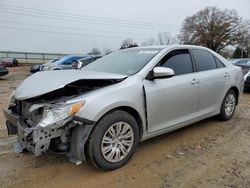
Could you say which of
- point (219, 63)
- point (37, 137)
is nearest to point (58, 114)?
point (37, 137)

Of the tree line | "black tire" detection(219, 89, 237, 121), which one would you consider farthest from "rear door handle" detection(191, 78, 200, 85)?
the tree line

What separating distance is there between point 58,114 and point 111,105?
615 mm

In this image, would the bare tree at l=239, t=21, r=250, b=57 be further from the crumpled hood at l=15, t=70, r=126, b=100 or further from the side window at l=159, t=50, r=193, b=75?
the crumpled hood at l=15, t=70, r=126, b=100

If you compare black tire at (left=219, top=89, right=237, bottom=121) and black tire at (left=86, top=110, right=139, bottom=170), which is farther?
black tire at (left=219, top=89, right=237, bottom=121)

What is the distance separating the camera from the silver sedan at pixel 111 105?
2768mm

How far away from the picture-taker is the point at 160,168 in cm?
319

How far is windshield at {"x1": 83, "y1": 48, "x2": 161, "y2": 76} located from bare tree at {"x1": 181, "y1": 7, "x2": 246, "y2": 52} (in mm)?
48013

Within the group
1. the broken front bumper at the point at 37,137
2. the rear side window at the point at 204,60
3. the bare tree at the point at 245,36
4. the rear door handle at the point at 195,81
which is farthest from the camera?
the bare tree at the point at 245,36

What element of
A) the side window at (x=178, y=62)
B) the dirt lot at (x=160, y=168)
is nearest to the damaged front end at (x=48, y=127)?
the dirt lot at (x=160, y=168)

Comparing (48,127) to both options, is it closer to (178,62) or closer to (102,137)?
(102,137)

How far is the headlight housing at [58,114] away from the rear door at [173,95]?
1.04 meters

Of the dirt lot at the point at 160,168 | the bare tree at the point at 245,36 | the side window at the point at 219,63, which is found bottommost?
the dirt lot at the point at 160,168

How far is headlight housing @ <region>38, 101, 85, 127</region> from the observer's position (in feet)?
8.78

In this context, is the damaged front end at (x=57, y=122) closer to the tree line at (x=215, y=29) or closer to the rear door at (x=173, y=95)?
the rear door at (x=173, y=95)
